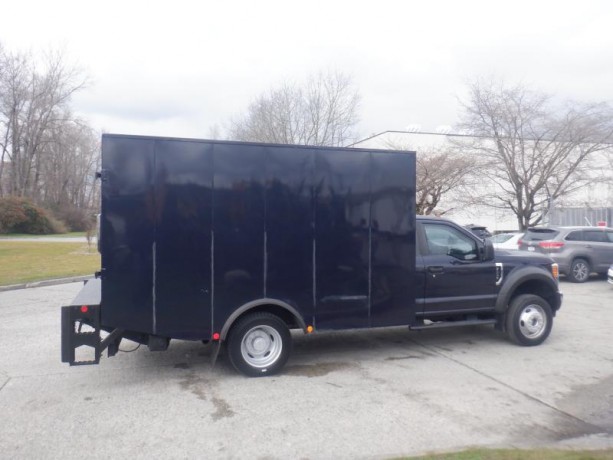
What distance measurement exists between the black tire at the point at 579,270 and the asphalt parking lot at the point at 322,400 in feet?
25.5

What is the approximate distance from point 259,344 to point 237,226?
4.55ft

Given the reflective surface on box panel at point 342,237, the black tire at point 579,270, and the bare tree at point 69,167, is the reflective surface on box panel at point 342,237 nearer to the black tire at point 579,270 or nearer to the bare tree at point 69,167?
the black tire at point 579,270

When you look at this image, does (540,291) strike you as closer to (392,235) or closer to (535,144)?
(392,235)

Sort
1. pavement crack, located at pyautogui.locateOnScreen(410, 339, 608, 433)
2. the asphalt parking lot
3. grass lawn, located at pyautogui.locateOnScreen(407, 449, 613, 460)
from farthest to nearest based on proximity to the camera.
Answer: pavement crack, located at pyautogui.locateOnScreen(410, 339, 608, 433) → the asphalt parking lot → grass lawn, located at pyautogui.locateOnScreen(407, 449, 613, 460)

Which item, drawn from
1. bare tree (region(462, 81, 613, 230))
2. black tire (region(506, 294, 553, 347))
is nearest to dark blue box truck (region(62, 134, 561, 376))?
black tire (region(506, 294, 553, 347))

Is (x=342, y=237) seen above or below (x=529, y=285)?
above

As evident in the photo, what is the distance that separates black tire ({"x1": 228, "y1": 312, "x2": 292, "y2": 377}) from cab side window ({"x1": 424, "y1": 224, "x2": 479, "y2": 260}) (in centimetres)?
236

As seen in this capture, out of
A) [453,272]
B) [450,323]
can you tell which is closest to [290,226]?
[453,272]

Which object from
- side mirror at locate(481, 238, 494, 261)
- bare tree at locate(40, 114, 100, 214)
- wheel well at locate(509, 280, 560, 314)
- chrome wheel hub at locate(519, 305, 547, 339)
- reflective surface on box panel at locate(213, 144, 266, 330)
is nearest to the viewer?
reflective surface on box panel at locate(213, 144, 266, 330)

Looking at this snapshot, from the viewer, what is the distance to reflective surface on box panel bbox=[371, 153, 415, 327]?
6.62m

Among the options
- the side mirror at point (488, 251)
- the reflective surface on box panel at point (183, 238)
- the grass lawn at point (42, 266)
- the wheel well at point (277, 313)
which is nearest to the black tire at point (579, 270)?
the side mirror at point (488, 251)

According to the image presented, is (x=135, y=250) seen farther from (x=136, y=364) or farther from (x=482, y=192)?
(x=482, y=192)

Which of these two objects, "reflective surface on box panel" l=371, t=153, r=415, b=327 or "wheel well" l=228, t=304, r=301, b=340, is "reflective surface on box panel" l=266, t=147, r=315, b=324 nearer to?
"wheel well" l=228, t=304, r=301, b=340

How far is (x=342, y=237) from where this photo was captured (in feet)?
21.3
